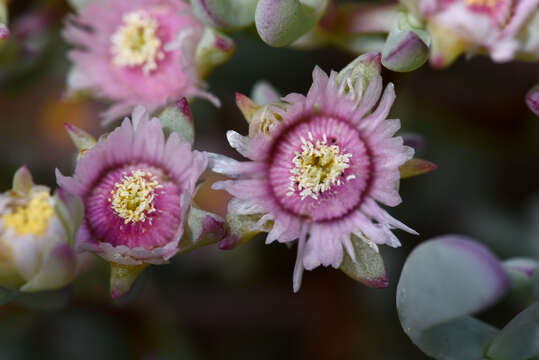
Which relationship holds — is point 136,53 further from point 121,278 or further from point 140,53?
point 121,278

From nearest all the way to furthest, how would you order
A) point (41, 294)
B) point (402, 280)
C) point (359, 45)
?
point (402, 280)
point (41, 294)
point (359, 45)

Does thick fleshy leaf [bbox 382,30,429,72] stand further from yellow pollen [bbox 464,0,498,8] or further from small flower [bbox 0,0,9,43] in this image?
small flower [bbox 0,0,9,43]

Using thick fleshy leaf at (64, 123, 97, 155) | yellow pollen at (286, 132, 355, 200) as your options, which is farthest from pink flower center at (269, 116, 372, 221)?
thick fleshy leaf at (64, 123, 97, 155)

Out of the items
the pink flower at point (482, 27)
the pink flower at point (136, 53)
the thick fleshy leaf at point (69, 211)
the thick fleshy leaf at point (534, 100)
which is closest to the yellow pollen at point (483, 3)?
the pink flower at point (482, 27)

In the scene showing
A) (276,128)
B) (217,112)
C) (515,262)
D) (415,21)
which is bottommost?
(217,112)

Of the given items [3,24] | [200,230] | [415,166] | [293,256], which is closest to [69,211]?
[200,230]

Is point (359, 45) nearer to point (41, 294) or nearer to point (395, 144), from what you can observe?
point (395, 144)

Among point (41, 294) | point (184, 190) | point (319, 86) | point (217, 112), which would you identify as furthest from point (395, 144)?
point (217, 112)
